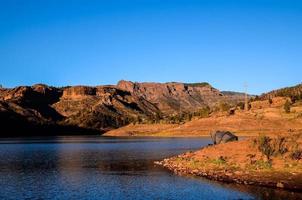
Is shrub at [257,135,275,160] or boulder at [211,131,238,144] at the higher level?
boulder at [211,131,238,144]

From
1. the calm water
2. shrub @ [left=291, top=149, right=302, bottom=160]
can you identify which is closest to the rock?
the calm water

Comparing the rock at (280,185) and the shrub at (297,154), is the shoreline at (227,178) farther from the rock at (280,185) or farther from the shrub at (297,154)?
the shrub at (297,154)

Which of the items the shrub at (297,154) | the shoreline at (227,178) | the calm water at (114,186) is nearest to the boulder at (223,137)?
the shoreline at (227,178)

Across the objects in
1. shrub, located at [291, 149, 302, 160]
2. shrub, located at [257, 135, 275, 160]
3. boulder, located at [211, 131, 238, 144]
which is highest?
boulder, located at [211, 131, 238, 144]

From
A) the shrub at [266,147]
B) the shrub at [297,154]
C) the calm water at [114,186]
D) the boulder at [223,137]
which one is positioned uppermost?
the boulder at [223,137]

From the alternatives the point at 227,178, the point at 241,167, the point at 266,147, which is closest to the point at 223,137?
the point at 266,147

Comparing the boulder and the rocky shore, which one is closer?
the rocky shore

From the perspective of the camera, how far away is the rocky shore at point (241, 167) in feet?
153

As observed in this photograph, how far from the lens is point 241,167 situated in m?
55.9

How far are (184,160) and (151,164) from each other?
19.4ft

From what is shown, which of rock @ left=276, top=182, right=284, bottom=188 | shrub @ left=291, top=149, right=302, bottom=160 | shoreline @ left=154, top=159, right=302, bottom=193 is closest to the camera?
shoreline @ left=154, top=159, right=302, bottom=193

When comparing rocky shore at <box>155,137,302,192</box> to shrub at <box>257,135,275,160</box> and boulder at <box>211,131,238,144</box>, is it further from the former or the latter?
boulder at <box>211,131,238,144</box>

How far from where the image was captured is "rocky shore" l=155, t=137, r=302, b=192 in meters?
46.7

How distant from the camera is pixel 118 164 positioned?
7419 centimetres
